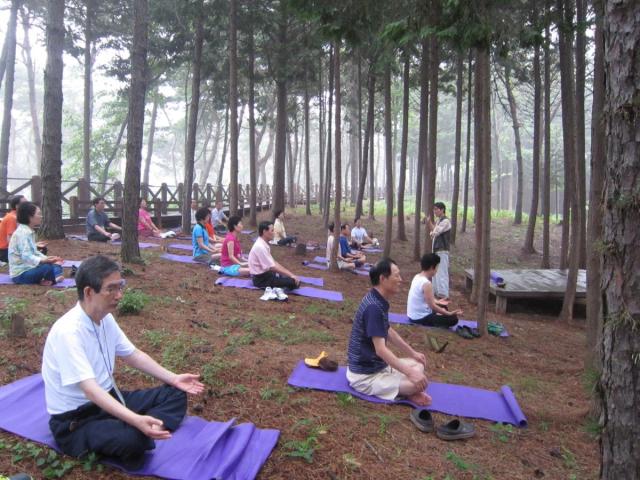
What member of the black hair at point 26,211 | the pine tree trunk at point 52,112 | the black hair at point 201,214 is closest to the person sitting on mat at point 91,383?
the black hair at point 26,211

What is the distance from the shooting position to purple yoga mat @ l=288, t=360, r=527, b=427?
3.90 meters

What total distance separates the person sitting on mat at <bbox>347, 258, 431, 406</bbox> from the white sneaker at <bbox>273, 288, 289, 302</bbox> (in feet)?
11.2

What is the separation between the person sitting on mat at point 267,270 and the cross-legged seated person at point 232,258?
647 mm

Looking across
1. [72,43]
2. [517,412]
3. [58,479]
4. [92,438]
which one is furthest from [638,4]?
[72,43]

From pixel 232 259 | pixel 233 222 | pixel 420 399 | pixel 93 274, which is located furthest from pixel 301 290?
pixel 93 274

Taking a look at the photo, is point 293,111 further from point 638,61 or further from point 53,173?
point 638,61

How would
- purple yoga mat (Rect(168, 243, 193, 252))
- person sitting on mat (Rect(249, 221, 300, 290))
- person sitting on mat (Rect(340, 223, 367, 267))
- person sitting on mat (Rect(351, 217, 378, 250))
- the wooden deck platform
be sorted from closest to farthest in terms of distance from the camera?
person sitting on mat (Rect(249, 221, 300, 290)), the wooden deck platform, person sitting on mat (Rect(340, 223, 367, 267)), purple yoga mat (Rect(168, 243, 193, 252)), person sitting on mat (Rect(351, 217, 378, 250))

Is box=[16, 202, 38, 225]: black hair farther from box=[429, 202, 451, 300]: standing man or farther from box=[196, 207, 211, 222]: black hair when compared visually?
box=[429, 202, 451, 300]: standing man

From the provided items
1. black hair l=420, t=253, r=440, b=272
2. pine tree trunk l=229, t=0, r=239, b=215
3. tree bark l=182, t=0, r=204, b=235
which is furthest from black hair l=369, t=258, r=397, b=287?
tree bark l=182, t=0, r=204, b=235

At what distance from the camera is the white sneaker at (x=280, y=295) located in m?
7.39

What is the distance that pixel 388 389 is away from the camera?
12.9 ft

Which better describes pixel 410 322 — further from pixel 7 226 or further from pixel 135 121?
pixel 7 226

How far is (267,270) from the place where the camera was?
7.88m

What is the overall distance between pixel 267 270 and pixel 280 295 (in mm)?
641
